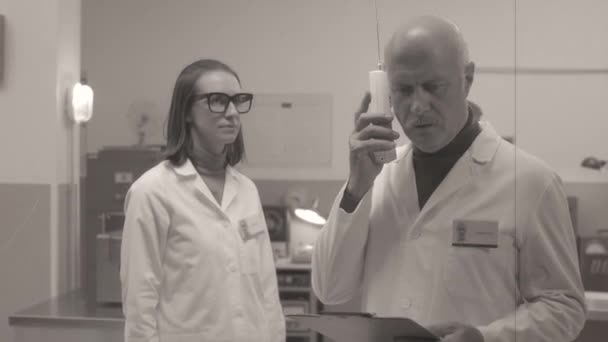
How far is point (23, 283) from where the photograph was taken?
7.18 feet

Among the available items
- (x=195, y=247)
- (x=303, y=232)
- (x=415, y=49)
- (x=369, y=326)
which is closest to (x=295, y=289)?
(x=303, y=232)

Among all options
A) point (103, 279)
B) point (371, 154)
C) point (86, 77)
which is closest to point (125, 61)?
point (86, 77)

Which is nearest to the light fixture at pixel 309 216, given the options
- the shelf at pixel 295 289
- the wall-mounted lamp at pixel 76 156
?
the shelf at pixel 295 289

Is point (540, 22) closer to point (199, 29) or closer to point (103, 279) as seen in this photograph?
point (103, 279)

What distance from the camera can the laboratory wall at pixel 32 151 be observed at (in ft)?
6.76

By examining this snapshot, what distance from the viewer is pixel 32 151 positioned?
216 cm

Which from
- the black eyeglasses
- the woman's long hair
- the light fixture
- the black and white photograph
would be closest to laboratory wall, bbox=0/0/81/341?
the black and white photograph

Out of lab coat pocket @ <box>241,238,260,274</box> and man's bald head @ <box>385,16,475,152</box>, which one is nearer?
man's bald head @ <box>385,16,475,152</box>

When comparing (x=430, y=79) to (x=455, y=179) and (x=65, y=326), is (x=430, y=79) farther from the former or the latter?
(x=65, y=326)

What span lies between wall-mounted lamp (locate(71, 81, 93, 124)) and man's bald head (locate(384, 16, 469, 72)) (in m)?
1.74

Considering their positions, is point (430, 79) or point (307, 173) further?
point (307, 173)

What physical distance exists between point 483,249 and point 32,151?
1.66 metres

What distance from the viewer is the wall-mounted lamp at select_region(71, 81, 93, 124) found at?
2369 mm

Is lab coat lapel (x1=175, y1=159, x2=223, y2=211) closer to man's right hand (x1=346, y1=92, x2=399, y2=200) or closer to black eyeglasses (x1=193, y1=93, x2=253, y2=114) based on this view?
black eyeglasses (x1=193, y1=93, x2=253, y2=114)
